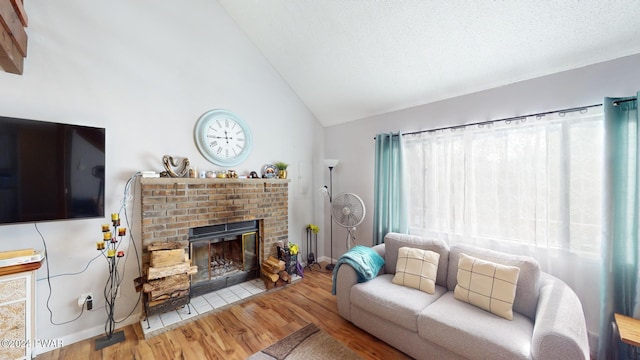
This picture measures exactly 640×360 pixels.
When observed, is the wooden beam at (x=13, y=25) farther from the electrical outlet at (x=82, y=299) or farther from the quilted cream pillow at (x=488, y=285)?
the quilted cream pillow at (x=488, y=285)

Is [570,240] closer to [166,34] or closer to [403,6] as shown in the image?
[403,6]

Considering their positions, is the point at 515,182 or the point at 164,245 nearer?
the point at 515,182

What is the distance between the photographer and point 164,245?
232 centimetres

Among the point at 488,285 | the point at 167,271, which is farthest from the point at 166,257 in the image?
the point at 488,285

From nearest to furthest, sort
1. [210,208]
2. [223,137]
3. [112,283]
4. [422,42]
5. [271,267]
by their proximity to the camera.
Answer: [112,283], [422,42], [210,208], [223,137], [271,267]

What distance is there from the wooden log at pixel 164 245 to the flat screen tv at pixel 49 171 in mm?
506

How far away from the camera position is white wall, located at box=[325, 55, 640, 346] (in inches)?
72.0

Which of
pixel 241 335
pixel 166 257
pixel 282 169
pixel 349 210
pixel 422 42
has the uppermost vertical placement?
pixel 422 42

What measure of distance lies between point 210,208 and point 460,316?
260cm

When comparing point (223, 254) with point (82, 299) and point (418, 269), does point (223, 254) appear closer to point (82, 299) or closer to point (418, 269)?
point (82, 299)

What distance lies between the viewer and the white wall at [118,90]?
74.2 inches

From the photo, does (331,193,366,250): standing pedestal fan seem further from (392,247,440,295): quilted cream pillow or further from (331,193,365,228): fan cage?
(392,247,440,295): quilted cream pillow

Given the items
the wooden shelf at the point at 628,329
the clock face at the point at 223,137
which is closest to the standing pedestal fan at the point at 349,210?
the clock face at the point at 223,137

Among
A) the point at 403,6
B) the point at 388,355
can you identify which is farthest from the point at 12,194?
the point at 403,6
